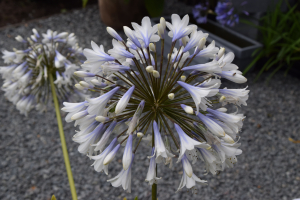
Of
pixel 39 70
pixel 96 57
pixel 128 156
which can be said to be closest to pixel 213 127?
pixel 128 156

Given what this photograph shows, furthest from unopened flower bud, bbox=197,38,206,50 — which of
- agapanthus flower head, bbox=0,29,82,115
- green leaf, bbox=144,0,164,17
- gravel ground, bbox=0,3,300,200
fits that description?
green leaf, bbox=144,0,164,17

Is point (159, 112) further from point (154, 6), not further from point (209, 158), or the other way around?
point (154, 6)

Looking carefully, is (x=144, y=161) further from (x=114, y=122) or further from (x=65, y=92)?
(x=114, y=122)

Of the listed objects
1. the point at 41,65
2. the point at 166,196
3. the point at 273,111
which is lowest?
the point at 273,111

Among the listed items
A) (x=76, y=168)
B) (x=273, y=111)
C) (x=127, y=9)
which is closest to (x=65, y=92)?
(x=76, y=168)

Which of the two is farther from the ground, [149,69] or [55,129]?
[149,69]
